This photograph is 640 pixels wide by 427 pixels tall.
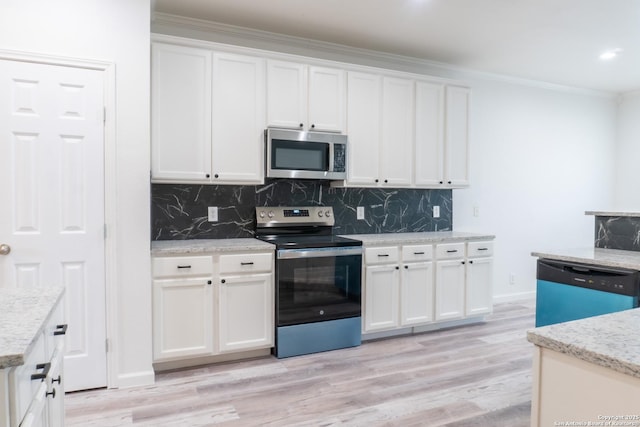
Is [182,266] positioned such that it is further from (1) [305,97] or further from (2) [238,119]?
(1) [305,97]

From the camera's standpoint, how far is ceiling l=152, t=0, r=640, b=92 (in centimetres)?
318

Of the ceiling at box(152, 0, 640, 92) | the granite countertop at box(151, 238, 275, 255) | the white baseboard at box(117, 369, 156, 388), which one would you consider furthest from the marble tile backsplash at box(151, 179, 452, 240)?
the ceiling at box(152, 0, 640, 92)

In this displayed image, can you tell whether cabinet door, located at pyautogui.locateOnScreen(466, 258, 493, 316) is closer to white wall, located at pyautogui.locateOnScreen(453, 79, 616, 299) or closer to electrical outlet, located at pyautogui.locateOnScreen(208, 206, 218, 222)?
white wall, located at pyautogui.locateOnScreen(453, 79, 616, 299)

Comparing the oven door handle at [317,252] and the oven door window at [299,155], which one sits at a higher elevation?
the oven door window at [299,155]

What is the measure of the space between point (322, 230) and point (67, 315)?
210 cm

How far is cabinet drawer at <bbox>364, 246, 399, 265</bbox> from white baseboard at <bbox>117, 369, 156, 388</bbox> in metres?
1.81

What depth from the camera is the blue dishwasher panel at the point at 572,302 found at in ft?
7.90

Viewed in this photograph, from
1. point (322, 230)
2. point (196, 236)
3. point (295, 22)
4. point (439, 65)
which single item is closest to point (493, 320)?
point (322, 230)

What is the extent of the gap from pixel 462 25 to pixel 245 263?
8.48 ft

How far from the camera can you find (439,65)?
462 cm

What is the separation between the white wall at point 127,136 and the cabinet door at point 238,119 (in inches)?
22.9

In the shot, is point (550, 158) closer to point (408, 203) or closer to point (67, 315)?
point (408, 203)

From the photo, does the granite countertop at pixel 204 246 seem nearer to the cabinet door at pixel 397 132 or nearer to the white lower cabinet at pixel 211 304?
the white lower cabinet at pixel 211 304

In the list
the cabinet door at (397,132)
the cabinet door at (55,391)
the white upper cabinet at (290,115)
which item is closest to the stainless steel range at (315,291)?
the white upper cabinet at (290,115)
